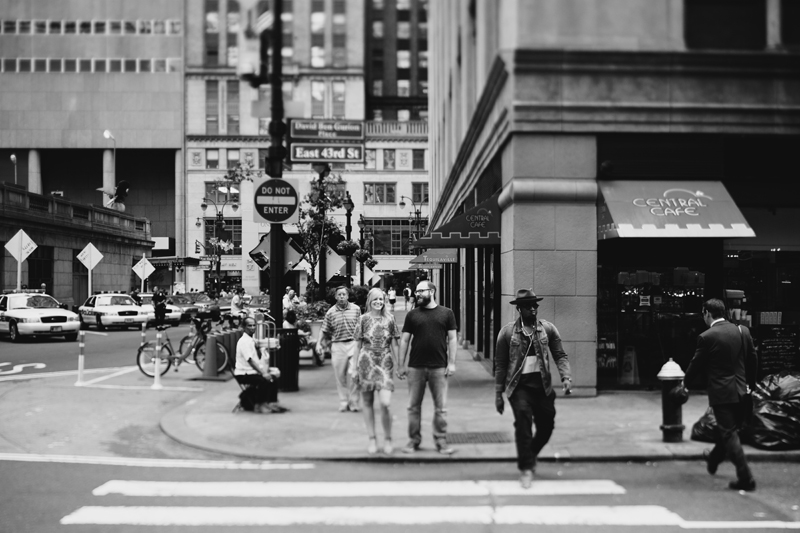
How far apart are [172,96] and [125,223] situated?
91.6 ft

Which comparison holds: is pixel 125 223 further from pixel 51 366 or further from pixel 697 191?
pixel 697 191

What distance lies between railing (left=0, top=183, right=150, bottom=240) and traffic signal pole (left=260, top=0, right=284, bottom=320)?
95.7 ft

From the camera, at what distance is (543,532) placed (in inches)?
220

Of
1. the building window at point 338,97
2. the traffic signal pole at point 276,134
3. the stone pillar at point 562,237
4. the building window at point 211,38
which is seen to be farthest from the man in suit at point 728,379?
the building window at point 211,38

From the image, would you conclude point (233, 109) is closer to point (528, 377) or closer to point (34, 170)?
point (34, 170)

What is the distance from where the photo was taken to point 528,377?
699 centimetres

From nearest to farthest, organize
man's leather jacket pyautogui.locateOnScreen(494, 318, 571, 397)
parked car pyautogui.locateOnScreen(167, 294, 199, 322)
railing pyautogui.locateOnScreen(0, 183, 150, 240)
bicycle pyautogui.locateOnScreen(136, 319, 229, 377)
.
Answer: man's leather jacket pyautogui.locateOnScreen(494, 318, 571, 397)
bicycle pyautogui.locateOnScreen(136, 319, 229, 377)
railing pyautogui.locateOnScreen(0, 183, 150, 240)
parked car pyautogui.locateOnScreen(167, 294, 199, 322)

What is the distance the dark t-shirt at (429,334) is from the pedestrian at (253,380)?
3.18 meters

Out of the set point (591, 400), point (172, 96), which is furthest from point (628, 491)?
point (172, 96)

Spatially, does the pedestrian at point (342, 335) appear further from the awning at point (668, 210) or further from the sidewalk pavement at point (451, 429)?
the awning at point (668, 210)

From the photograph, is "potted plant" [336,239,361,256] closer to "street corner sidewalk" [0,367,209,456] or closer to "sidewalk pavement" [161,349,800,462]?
"street corner sidewalk" [0,367,209,456]

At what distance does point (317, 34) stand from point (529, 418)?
7582cm

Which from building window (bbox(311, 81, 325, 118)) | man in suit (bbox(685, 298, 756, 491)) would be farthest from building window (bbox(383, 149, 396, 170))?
man in suit (bbox(685, 298, 756, 491))

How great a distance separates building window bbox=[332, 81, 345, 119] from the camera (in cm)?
7619
